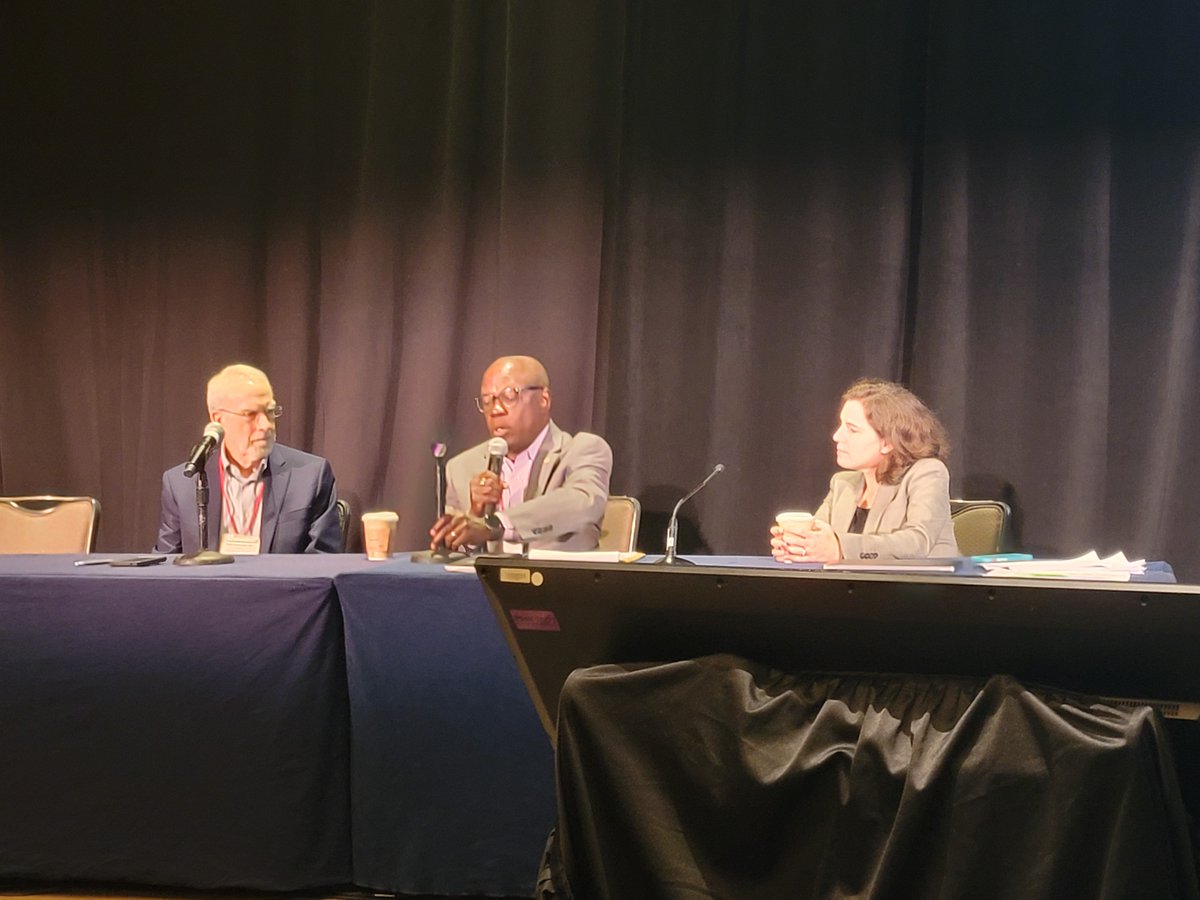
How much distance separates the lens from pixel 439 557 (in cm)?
220

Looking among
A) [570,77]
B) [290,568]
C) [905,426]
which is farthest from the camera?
[570,77]

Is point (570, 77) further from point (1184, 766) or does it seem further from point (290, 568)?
point (1184, 766)

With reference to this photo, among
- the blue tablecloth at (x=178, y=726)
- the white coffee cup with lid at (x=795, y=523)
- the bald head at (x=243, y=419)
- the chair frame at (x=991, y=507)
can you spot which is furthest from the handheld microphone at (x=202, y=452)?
the chair frame at (x=991, y=507)

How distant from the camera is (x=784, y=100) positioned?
3.55 metres

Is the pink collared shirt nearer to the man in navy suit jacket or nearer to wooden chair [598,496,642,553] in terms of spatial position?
wooden chair [598,496,642,553]

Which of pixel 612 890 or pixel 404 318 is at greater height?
pixel 404 318

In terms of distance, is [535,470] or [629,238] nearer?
[535,470]

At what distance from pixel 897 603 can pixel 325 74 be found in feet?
12.8

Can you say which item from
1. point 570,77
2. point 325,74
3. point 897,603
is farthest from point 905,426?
point 325,74

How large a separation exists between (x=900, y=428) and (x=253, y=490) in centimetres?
182

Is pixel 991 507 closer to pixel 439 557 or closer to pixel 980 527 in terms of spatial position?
pixel 980 527

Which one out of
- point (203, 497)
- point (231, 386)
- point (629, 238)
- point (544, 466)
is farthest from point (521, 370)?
point (203, 497)

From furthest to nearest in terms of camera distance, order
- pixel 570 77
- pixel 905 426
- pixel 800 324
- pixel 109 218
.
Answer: pixel 109 218, pixel 570 77, pixel 800 324, pixel 905 426

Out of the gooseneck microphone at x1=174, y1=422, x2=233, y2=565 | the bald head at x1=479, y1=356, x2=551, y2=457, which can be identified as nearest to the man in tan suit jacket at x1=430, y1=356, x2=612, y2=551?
the bald head at x1=479, y1=356, x2=551, y2=457
